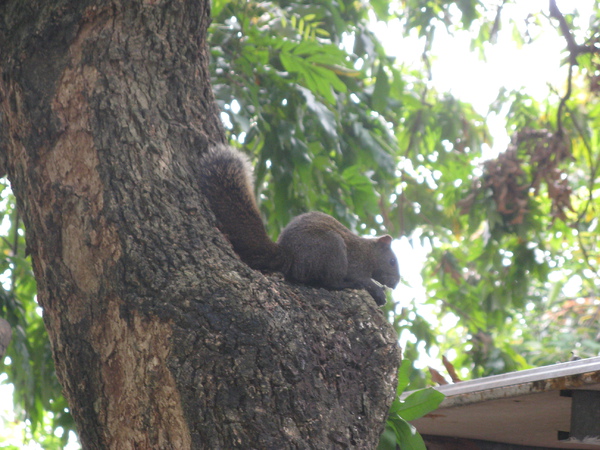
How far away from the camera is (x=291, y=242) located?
9.29 feet

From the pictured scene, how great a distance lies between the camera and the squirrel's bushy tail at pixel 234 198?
205cm

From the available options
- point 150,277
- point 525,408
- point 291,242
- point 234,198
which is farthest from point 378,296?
point 150,277

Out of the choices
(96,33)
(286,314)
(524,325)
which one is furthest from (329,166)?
(524,325)

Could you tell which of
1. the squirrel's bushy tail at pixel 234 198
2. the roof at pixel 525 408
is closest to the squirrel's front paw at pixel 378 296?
the roof at pixel 525 408

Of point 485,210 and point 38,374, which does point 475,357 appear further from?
point 38,374

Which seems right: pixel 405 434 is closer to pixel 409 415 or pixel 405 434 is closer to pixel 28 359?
pixel 409 415

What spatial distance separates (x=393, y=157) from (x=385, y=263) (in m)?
1.28

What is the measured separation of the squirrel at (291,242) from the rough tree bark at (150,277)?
0.09 metres

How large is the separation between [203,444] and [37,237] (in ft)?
2.62

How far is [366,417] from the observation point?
161 cm

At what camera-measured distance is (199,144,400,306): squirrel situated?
2.09 metres

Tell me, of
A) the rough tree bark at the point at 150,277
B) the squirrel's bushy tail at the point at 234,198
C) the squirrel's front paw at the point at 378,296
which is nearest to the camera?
the rough tree bark at the point at 150,277

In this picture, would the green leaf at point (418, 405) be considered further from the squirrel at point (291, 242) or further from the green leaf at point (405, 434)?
the squirrel at point (291, 242)

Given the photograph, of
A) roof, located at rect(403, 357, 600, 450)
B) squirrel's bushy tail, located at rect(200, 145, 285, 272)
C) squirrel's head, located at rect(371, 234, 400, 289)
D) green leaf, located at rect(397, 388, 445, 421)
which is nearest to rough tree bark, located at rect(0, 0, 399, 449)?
squirrel's bushy tail, located at rect(200, 145, 285, 272)
